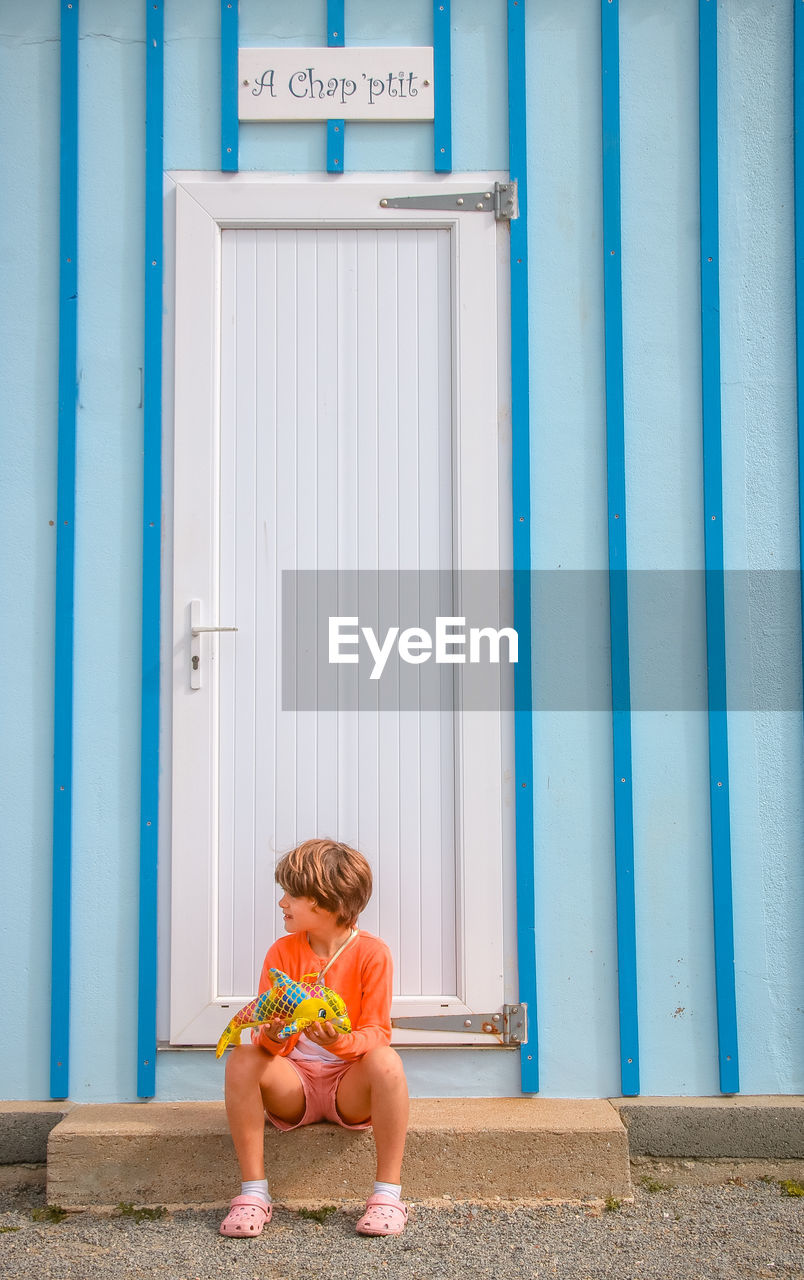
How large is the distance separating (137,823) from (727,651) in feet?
6.01

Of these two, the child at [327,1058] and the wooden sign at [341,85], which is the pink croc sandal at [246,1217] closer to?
the child at [327,1058]

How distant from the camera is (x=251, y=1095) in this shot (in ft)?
9.16

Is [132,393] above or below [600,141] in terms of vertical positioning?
below

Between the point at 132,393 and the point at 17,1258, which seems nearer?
the point at 17,1258

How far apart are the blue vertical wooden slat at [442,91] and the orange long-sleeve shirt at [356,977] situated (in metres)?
2.27

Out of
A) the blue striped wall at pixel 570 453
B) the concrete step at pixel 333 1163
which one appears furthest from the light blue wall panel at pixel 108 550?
the concrete step at pixel 333 1163

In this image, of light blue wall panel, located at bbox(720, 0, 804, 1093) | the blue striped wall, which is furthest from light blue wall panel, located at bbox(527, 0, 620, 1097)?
light blue wall panel, located at bbox(720, 0, 804, 1093)

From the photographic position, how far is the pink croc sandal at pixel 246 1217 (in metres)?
2.73

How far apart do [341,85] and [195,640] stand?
5.62 feet

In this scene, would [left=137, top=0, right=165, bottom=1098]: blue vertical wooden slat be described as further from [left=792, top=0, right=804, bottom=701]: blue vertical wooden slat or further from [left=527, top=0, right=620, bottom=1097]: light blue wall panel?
[left=792, top=0, right=804, bottom=701]: blue vertical wooden slat

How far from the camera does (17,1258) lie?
2674 mm

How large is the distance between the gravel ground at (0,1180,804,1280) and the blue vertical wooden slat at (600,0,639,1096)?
456 mm

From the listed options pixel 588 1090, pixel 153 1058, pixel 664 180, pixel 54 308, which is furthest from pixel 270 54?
pixel 588 1090

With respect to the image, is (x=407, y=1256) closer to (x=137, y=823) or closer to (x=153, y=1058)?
(x=153, y=1058)
